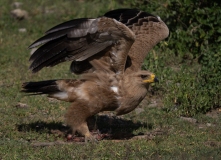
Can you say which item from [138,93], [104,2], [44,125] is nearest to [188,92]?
[138,93]

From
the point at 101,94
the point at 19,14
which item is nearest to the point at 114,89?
the point at 101,94

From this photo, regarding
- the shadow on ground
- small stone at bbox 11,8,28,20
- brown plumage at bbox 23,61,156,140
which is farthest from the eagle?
small stone at bbox 11,8,28,20

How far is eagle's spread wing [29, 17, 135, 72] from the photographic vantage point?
281 inches

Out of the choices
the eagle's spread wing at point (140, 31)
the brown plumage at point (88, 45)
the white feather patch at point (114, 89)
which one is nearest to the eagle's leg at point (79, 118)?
the white feather patch at point (114, 89)

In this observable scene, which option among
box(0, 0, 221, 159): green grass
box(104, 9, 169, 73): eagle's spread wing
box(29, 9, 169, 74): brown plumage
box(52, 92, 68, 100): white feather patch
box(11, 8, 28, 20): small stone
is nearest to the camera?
box(0, 0, 221, 159): green grass

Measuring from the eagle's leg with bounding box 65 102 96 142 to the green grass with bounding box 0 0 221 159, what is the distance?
9.9 inches

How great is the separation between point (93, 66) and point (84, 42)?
20.4 inches

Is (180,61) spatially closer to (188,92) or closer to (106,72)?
(188,92)

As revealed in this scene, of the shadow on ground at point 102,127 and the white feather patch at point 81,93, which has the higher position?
the white feather patch at point 81,93

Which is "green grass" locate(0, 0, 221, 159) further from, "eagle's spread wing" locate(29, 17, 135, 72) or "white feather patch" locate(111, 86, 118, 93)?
"eagle's spread wing" locate(29, 17, 135, 72)

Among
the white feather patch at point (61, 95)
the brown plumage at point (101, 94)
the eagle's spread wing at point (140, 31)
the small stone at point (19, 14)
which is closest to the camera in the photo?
the brown plumage at point (101, 94)

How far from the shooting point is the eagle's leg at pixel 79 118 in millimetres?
7637

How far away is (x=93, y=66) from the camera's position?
7797mm

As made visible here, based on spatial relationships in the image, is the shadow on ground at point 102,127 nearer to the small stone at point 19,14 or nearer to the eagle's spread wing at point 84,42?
the eagle's spread wing at point 84,42
